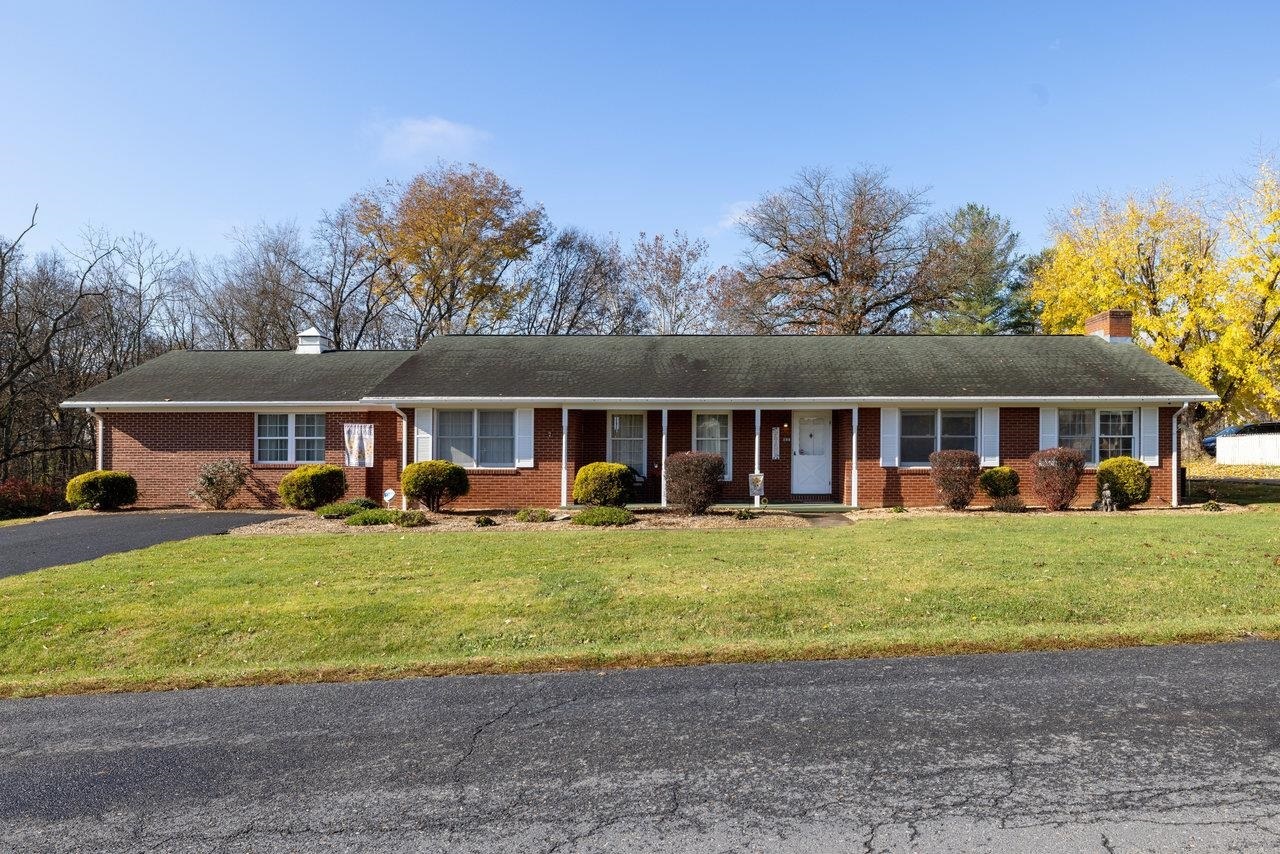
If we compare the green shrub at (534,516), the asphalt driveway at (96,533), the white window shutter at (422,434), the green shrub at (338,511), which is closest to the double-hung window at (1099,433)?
the green shrub at (534,516)

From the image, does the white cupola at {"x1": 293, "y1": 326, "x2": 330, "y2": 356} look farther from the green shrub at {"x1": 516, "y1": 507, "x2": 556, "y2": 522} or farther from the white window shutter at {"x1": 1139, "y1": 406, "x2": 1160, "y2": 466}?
the white window shutter at {"x1": 1139, "y1": 406, "x2": 1160, "y2": 466}

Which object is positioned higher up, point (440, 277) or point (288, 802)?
point (440, 277)

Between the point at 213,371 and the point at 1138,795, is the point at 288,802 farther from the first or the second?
the point at 213,371

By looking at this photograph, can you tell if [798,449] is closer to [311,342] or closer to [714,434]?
[714,434]

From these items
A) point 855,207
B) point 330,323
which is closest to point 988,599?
point 855,207

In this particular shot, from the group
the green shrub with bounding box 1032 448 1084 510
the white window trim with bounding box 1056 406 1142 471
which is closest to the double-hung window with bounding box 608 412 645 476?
the green shrub with bounding box 1032 448 1084 510

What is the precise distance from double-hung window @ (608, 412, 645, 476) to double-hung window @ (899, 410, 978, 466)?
5.93 metres

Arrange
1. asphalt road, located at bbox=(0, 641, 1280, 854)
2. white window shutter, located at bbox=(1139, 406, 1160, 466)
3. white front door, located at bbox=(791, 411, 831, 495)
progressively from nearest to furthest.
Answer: asphalt road, located at bbox=(0, 641, 1280, 854), white window shutter, located at bbox=(1139, 406, 1160, 466), white front door, located at bbox=(791, 411, 831, 495)

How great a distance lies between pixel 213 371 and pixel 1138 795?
2280cm

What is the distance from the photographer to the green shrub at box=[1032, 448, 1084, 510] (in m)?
16.8

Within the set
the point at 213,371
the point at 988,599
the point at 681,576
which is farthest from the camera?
the point at 213,371

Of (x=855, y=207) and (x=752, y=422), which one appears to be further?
(x=855, y=207)

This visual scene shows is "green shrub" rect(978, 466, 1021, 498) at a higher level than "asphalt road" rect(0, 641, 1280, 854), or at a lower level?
higher

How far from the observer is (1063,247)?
30.1 meters
